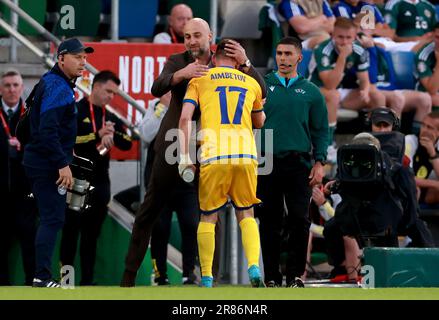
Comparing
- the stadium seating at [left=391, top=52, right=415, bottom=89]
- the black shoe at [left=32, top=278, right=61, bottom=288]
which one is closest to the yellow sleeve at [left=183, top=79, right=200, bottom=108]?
→ the black shoe at [left=32, top=278, right=61, bottom=288]

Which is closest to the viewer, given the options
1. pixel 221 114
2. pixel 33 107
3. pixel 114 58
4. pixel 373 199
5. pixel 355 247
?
pixel 221 114

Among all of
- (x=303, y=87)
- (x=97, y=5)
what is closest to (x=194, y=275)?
(x=303, y=87)

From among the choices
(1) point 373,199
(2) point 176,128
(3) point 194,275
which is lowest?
(3) point 194,275

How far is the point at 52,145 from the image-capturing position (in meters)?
10.4

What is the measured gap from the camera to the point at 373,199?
39.6 feet

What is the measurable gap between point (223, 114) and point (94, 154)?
3.27m

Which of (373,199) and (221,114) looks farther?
(373,199)

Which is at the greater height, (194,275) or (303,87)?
(303,87)

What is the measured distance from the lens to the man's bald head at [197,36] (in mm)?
10148

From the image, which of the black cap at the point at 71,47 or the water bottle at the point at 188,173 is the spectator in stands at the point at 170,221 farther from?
the water bottle at the point at 188,173

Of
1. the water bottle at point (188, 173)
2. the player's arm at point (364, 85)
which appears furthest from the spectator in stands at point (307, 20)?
the water bottle at point (188, 173)

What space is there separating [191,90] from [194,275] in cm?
323

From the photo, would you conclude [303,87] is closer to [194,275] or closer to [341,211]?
[341,211]

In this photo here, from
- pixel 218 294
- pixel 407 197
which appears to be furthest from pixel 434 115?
pixel 218 294
